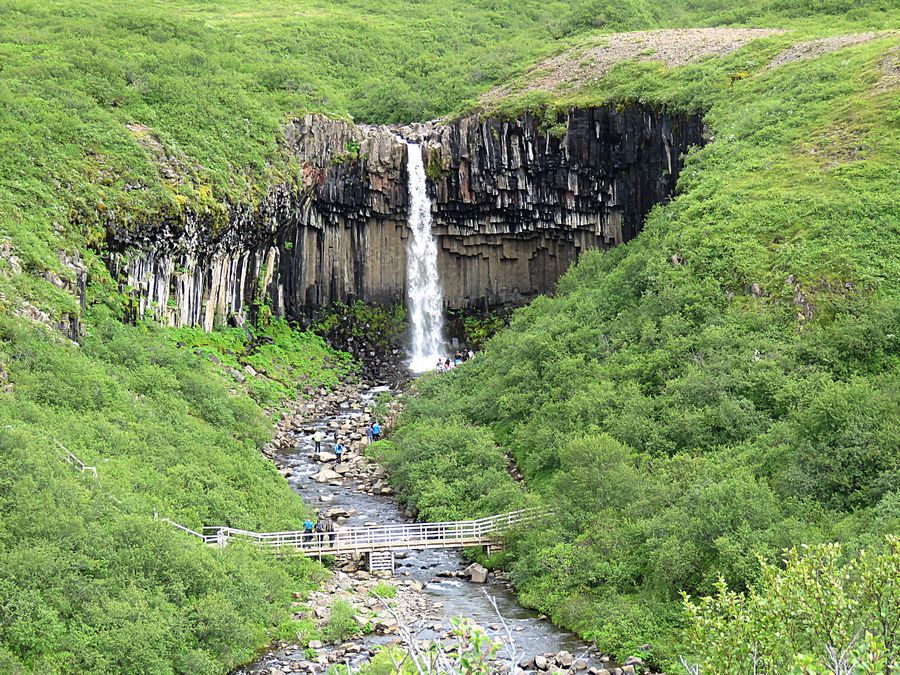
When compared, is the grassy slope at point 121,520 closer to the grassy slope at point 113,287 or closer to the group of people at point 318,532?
the grassy slope at point 113,287

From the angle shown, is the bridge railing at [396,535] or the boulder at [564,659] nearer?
the boulder at [564,659]

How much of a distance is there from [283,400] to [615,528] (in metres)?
24.5

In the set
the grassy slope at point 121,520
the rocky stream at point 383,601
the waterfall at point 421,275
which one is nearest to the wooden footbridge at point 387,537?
the rocky stream at point 383,601

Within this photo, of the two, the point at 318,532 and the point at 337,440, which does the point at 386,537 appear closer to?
the point at 318,532

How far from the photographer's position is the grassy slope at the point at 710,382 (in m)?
28.0

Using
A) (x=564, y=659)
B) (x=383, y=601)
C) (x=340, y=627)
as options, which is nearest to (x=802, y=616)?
(x=383, y=601)

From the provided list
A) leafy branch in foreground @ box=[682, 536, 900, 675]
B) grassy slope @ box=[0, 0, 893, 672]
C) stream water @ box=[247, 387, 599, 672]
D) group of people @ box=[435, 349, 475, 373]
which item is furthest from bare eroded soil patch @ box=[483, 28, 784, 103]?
leafy branch in foreground @ box=[682, 536, 900, 675]

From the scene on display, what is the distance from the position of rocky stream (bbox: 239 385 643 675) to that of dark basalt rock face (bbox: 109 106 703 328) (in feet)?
46.8

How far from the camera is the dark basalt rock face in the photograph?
5656cm

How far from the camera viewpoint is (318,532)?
3453 centimetres

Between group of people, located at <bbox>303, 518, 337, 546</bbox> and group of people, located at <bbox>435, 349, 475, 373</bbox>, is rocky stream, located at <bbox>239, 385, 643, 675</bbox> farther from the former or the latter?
group of people, located at <bbox>435, 349, 475, 373</bbox>

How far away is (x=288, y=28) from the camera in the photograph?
88500mm

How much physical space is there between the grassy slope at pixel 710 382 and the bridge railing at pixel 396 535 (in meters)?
1.35

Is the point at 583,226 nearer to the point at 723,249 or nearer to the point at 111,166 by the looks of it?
the point at 723,249
